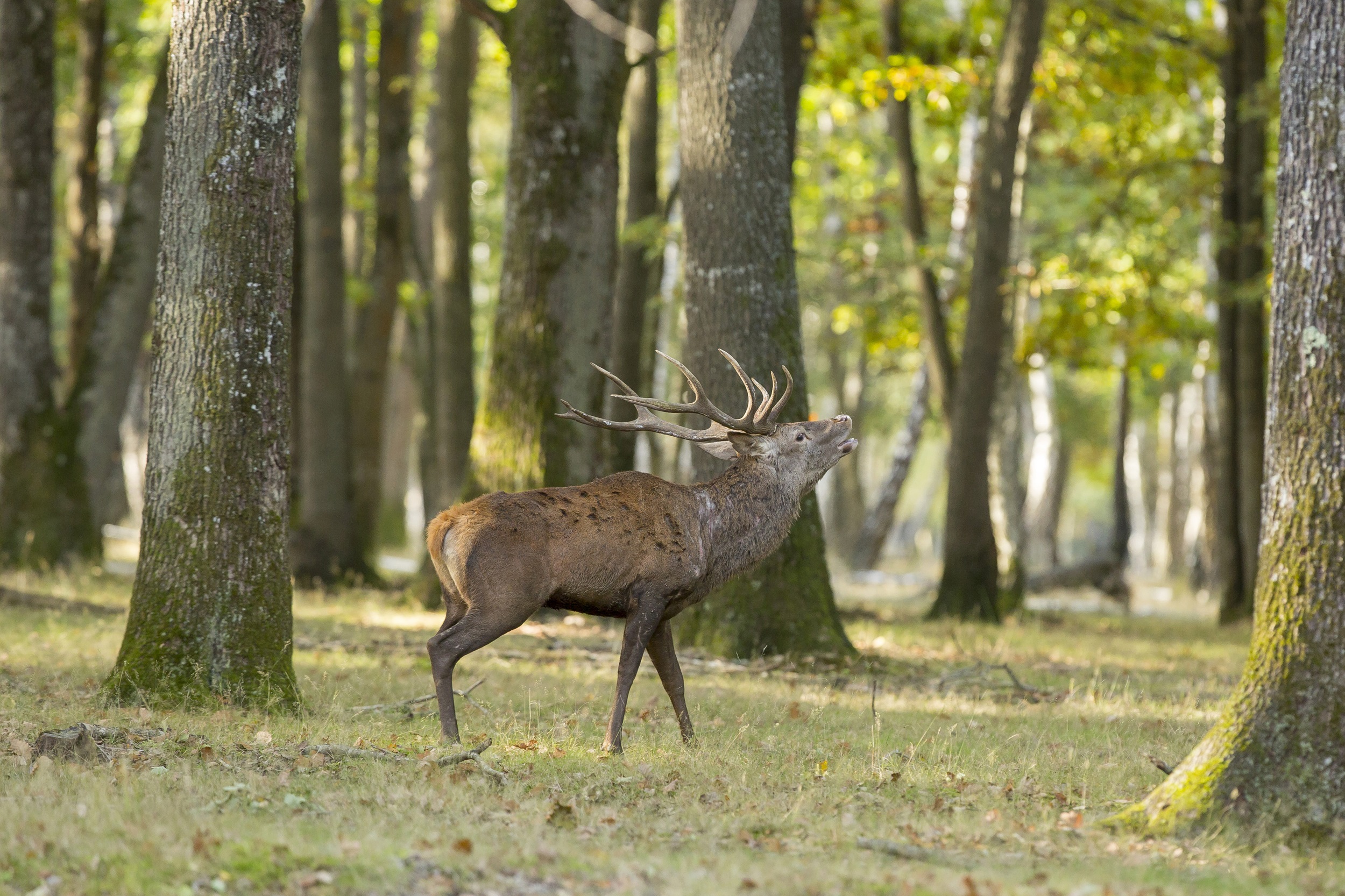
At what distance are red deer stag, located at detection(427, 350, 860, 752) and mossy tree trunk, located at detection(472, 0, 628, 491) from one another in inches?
178

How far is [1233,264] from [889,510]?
860 cm

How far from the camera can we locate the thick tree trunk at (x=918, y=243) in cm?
1694

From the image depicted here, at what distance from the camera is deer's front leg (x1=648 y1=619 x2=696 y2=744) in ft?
23.5

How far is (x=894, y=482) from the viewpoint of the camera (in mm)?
23281

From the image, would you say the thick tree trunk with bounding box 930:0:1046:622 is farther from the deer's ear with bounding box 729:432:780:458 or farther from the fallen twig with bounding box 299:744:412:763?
the fallen twig with bounding box 299:744:412:763

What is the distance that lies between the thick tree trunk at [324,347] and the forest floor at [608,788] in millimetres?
5436

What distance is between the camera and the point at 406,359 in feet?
91.9

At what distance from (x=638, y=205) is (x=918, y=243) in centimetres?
363

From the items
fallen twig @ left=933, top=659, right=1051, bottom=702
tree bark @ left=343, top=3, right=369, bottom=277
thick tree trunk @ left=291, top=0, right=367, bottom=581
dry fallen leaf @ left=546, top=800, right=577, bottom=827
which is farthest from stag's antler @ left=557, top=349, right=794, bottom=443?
tree bark @ left=343, top=3, right=369, bottom=277

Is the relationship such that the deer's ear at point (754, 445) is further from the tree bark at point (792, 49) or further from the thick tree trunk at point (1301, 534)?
the tree bark at point (792, 49)

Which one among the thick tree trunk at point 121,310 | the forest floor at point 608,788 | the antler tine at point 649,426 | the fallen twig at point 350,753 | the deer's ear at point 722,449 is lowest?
the forest floor at point 608,788

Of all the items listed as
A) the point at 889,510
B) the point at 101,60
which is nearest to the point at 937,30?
the point at 889,510

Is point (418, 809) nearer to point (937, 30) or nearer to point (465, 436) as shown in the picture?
point (465, 436)

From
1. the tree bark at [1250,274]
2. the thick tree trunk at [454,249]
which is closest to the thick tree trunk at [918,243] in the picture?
the tree bark at [1250,274]
